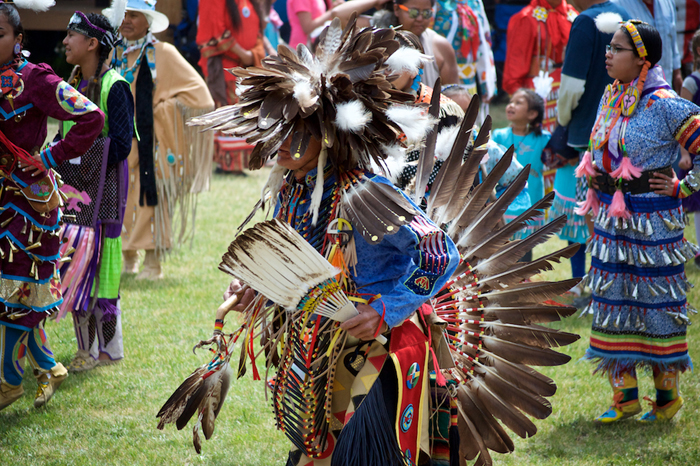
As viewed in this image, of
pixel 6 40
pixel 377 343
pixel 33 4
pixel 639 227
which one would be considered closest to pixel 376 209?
pixel 377 343

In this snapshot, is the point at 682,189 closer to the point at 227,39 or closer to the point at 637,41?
the point at 637,41

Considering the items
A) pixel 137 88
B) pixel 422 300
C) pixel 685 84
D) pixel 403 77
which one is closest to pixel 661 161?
pixel 403 77

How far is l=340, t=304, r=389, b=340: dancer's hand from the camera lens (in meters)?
2.00

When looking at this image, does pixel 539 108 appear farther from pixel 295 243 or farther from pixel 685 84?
pixel 295 243

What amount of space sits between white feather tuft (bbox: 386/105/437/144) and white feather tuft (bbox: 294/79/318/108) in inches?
9.1

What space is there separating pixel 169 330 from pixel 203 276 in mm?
1165

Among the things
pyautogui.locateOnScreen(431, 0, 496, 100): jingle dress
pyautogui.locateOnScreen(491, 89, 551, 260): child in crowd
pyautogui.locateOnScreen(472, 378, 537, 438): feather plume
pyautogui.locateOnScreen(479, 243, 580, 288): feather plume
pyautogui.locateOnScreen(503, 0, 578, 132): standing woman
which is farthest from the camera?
pyautogui.locateOnScreen(503, 0, 578, 132): standing woman

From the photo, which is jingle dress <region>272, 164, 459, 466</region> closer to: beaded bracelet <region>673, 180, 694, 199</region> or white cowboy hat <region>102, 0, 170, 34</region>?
beaded bracelet <region>673, 180, 694, 199</region>

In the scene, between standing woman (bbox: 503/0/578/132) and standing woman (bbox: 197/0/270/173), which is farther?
standing woman (bbox: 197/0/270/173)

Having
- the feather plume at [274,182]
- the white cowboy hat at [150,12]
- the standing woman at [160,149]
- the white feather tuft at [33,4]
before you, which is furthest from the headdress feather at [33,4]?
the feather plume at [274,182]

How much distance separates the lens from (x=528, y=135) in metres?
5.43

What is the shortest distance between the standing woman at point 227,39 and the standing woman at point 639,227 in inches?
235

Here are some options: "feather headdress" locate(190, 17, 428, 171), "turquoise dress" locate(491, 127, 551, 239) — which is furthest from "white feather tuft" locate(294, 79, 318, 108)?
"turquoise dress" locate(491, 127, 551, 239)

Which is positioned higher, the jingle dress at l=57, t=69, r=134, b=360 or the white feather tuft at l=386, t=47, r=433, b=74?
the white feather tuft at l=386, t=47, r=433, b=74
